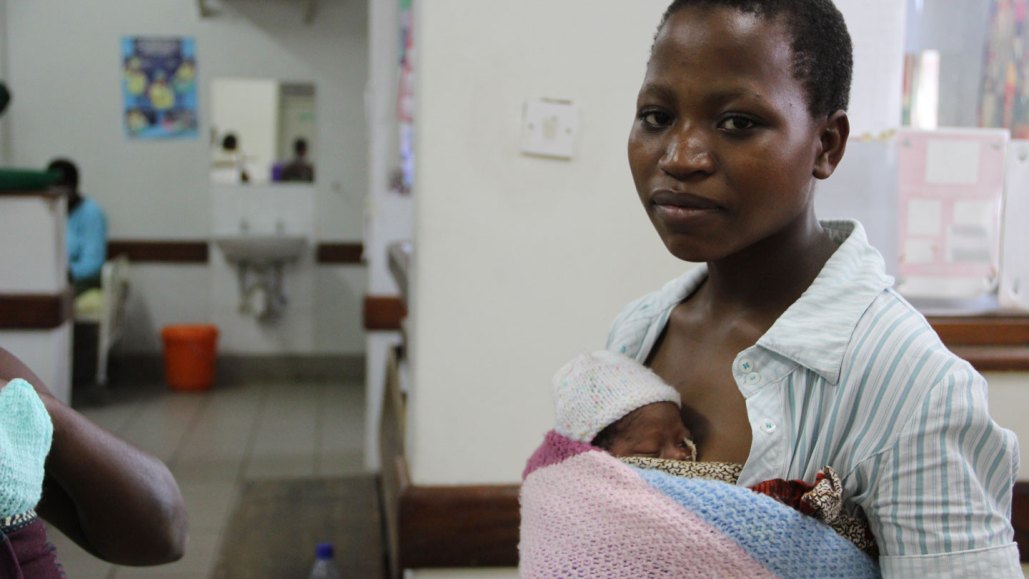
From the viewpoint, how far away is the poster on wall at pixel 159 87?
255 inches

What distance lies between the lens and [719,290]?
3.49 feet

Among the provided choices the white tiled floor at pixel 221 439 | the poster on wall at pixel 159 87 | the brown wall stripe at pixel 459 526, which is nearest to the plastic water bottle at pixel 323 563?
the white tiled floor at pixel 221 439

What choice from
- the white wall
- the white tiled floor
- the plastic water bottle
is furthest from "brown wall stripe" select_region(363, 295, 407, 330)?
the plastic water bottle

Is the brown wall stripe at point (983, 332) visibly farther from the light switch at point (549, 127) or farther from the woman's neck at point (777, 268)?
the woman's neck at point (777, 268)

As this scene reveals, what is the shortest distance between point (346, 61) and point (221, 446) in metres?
3.13

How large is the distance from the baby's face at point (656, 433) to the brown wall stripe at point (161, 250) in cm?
626

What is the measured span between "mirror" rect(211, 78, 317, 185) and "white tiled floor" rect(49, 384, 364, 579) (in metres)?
1.58

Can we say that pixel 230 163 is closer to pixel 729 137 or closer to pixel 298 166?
pixel 298 166

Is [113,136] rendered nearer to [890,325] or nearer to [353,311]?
[353,311]

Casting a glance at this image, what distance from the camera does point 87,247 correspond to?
20.1ft

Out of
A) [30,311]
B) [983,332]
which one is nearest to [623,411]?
[983,332]

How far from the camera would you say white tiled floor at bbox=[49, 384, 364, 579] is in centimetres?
341

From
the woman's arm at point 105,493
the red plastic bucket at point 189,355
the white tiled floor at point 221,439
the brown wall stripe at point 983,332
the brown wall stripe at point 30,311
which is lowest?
the white tiled floor at point 221,439

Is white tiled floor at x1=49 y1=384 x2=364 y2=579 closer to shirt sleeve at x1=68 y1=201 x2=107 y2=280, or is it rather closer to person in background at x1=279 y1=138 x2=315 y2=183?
shirt sleeve at x1=68 y1=201 x2=107 y2=280
